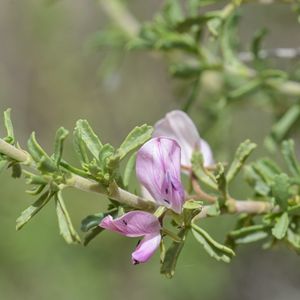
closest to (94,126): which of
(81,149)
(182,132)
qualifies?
(182,132)

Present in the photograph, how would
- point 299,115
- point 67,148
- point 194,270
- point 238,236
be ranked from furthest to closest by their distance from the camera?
point 67,148 → point 194,270 → point 299,115 → point 238,236

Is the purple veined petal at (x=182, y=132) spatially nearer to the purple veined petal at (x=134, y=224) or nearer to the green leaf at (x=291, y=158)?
the green leaf at (x=291, y=158)

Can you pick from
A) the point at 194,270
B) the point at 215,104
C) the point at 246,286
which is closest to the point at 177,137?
the point at 215,104

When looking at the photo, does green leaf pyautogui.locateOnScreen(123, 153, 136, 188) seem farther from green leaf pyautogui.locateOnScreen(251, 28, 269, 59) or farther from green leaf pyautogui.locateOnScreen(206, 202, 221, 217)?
green leaf pyautogui.locateOnScreen(251, 28, 269, 59)

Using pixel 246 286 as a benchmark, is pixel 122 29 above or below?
above

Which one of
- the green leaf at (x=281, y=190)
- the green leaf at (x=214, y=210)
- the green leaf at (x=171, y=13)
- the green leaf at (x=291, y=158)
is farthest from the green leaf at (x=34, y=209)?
the green leaf at (x=171, y=13)

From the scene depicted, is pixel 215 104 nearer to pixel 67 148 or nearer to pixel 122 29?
pixel 122 29
